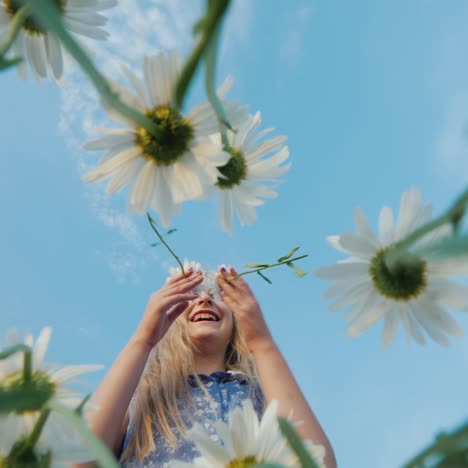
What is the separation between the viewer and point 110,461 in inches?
4.2

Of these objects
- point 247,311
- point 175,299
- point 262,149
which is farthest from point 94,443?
point 247,311

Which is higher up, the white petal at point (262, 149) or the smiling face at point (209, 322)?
the smiling face at point (209, 322)

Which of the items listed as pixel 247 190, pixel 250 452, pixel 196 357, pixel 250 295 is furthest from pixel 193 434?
pixel 196 357

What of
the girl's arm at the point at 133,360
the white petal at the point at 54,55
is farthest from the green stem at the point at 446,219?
the girl's arm at the point at 133,360

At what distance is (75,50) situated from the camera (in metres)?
0.11

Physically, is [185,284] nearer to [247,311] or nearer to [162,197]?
[247,311]

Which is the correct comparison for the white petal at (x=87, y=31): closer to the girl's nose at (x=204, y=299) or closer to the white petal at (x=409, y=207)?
the white petal at (x=409, y=207)

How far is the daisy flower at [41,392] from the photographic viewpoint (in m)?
Answer: 0.17

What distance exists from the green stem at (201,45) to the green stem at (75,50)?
0.04 feet

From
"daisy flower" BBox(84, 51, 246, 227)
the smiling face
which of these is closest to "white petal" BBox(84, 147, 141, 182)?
"daisy flower" BBox(84, 51, 246, 227)

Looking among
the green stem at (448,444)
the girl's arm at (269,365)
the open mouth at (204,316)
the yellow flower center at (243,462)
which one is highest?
the open mouth at (204,316)

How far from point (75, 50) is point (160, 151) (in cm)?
17

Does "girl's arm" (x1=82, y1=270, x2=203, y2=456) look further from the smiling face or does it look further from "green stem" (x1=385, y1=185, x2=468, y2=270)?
"green stem" (x1=385, y1=185, x2=468, y2=270)

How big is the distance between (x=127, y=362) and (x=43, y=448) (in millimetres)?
1115
